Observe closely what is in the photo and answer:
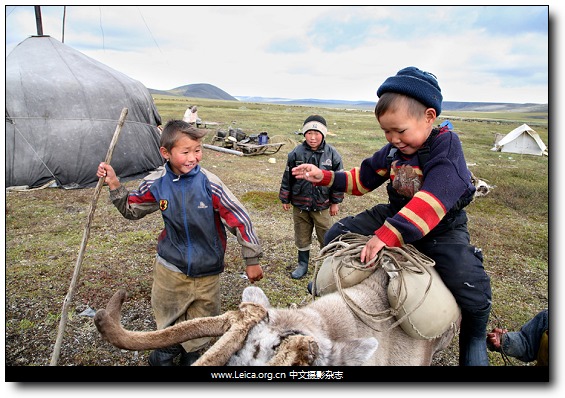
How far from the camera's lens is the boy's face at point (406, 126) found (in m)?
2.84

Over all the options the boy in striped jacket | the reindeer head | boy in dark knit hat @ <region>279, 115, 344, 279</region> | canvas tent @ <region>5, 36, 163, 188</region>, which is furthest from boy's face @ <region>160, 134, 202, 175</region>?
canvas tent @ <region>5, 36, 163, 188</region>

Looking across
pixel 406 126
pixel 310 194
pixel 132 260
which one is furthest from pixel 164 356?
pixel 132 260

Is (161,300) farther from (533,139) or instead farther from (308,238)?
(533,139)

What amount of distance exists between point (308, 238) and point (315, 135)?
5.93 feet

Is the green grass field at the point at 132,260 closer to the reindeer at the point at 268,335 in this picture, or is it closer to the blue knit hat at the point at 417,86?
the blue knit hat at the point at 417,86

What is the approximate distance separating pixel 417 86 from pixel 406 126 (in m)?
0.29

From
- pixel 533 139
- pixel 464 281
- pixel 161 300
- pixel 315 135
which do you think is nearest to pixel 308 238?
pixel 315 135

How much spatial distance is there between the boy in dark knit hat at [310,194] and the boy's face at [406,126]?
3469 mm

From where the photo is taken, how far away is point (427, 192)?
2.76 meters

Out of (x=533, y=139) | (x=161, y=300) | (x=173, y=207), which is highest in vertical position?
(x=533, y=139)

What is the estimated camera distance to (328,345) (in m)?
2.68

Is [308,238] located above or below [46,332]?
above

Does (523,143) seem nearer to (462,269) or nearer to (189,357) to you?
(462,269)

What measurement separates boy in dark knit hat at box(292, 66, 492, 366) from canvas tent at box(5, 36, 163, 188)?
454 inches
